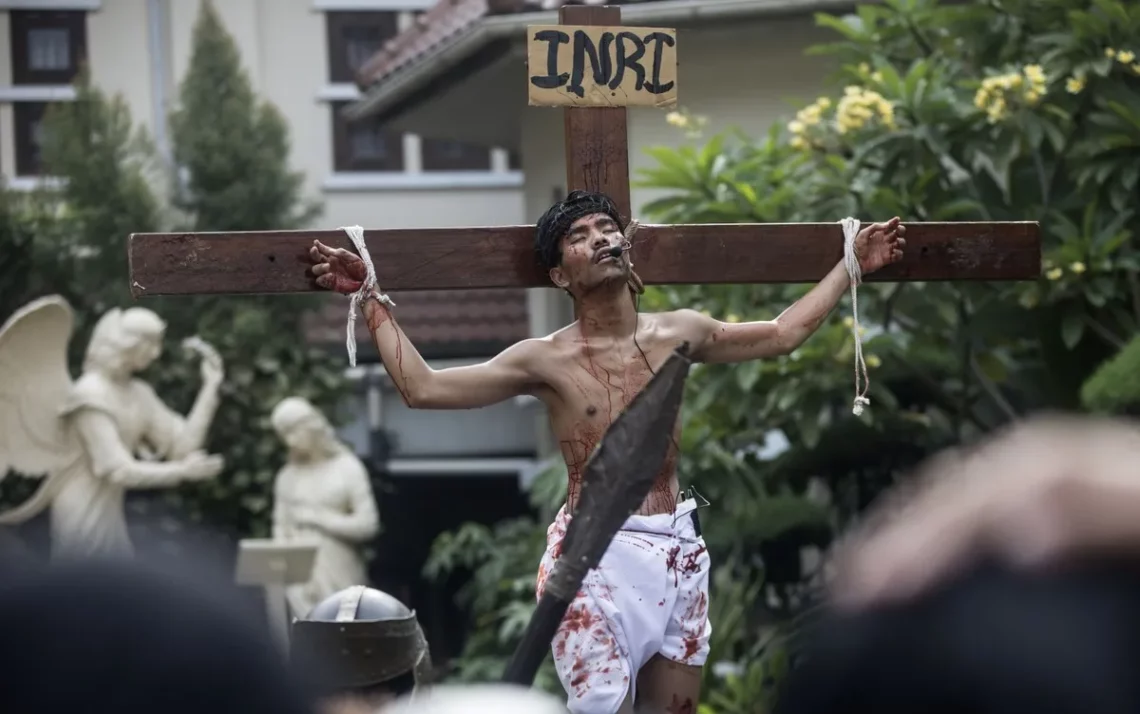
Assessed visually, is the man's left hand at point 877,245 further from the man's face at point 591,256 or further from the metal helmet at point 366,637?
the metal helmet at point 366,637

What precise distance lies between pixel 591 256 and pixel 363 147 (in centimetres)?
1032

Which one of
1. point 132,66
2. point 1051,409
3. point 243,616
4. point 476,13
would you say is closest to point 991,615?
point 243,616

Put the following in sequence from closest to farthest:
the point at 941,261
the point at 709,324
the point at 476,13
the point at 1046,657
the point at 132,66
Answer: the point at 1046,657 < the point at 709,324 < the point at 941,261 < the point at 476,13 < the point at 132,66

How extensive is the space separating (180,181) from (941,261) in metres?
8.97

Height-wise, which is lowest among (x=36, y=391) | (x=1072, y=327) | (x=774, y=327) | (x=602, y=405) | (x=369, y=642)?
(x=36, y=391)

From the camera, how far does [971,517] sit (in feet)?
4.67

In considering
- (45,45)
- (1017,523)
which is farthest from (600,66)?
(45,45)

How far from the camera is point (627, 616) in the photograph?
12.5 feet

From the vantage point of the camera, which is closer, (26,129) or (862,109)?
(862,109)

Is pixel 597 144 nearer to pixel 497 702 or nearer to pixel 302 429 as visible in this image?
pixel 497 702

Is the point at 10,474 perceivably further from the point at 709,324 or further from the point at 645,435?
the point at 645,435

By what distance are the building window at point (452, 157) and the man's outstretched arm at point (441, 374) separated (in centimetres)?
1025

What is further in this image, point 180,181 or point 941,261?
point 180,181

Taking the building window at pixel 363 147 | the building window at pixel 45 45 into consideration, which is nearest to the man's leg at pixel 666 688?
the building window at pixel 363 147
